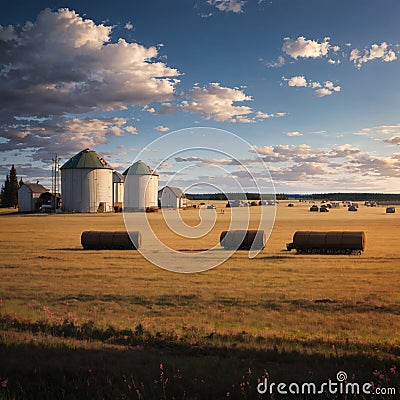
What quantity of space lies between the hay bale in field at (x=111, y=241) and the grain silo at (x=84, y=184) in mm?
59689

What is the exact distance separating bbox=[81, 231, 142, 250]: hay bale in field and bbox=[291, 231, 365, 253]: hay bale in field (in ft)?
36.8

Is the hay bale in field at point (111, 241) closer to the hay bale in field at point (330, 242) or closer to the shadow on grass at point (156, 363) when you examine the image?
the hay bale in field at point (330, 242)

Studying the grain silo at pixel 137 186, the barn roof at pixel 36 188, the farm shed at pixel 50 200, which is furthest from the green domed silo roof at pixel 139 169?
the barn roof at pixel 36 188

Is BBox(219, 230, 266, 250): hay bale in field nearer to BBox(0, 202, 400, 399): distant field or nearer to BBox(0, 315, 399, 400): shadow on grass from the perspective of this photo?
BBox(0, 202, 400, 399): distant field

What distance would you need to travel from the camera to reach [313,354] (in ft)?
34.7

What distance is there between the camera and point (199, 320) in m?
14.9

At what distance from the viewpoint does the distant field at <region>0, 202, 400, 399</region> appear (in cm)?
914

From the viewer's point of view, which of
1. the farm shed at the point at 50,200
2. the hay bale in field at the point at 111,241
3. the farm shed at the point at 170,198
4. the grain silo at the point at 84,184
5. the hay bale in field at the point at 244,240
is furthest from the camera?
the farm shed at the point at 170,198

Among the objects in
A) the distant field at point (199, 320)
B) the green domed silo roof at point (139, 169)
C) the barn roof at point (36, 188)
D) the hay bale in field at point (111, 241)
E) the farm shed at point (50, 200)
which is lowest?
the distant field at point (199, 320)

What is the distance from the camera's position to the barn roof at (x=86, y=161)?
94.8 metres

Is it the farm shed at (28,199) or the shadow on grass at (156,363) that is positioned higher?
the farm shed at (28,199)

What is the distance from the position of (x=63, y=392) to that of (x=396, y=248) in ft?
103

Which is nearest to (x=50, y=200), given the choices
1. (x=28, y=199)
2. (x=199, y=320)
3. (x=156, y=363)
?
(x=28, y=199)

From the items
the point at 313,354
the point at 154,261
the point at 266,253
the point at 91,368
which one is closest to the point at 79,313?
the point at 91,368
